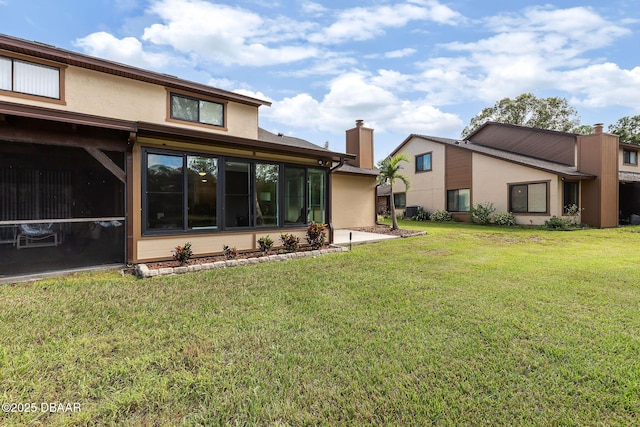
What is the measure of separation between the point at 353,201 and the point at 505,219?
807 centimetres

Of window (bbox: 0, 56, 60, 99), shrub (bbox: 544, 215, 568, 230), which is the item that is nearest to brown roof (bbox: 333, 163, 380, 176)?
shrub (bbox: 544, 215, 568, 230)

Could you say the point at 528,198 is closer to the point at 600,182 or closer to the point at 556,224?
the point at 556,224

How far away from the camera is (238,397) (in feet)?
7.43

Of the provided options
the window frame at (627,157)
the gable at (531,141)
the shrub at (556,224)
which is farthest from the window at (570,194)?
the window frame at (627,157)

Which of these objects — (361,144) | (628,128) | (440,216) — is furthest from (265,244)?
(628,128)

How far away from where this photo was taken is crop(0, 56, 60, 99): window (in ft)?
22.5

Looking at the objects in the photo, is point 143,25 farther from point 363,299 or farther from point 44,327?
point 363,299

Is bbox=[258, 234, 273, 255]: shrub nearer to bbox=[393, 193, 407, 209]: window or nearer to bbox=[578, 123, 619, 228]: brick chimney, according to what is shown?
bbox=[578, 123, 619, 228]: brick chimney

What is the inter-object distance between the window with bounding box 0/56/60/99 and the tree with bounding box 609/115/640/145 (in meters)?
45.4

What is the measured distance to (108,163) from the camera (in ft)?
19.6

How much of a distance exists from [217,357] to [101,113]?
814 cm


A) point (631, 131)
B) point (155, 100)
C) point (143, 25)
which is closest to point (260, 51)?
point (143, 25)

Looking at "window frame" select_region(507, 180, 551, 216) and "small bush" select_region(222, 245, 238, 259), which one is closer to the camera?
"small bush" select_region(222, 245, 238, 259)

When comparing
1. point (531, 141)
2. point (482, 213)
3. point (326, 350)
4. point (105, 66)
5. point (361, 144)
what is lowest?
point (326, 350)
